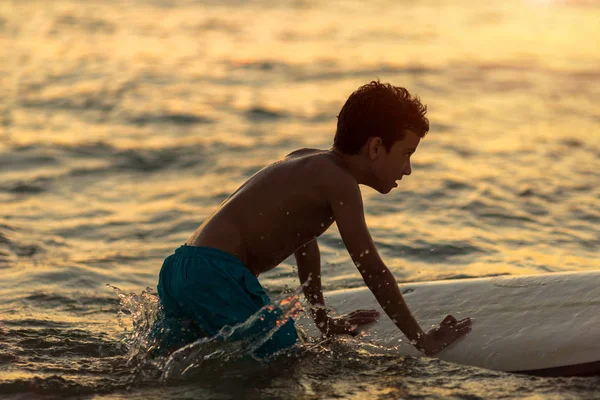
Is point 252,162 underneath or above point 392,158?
underneath

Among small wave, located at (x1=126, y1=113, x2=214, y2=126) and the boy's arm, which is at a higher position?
small wave, located at (x1=126, y1=113, x2=214, y2=126)

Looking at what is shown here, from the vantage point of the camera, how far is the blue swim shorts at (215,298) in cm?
358

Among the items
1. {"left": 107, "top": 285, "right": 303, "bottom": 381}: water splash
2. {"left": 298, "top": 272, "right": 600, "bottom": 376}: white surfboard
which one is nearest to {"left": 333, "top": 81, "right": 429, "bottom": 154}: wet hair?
{"left": 107, "top": 285, "right": 303, "bottom": 381}: water splash

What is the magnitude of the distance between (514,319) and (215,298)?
1390 millimetres

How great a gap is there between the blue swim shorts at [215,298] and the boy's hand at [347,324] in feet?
1.54

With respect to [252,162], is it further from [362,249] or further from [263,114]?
[362,249]

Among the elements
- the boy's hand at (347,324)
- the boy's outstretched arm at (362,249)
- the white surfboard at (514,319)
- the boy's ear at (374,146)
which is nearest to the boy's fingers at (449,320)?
the white surfboard at (514,319)

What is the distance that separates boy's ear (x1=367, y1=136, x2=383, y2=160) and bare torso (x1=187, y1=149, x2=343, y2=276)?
5.6 inches

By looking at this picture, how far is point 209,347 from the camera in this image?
3.67 m

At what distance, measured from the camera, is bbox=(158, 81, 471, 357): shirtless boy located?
142 inches

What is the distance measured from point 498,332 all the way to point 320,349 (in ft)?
2.59

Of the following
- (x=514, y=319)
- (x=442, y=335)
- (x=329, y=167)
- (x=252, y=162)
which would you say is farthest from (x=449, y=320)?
(x=252, y=162)

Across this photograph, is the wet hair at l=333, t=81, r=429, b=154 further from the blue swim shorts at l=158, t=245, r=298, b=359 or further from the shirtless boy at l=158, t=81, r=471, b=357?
the blue swim shorts at l=158, t=245, r=298, b=359

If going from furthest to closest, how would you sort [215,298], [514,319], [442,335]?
[514,319] → [442,335] → [215,298]
